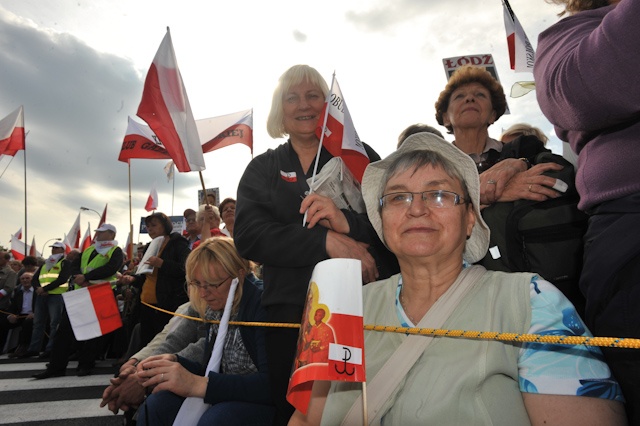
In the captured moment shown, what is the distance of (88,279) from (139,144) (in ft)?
8.16

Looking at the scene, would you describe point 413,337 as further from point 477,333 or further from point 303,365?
point 303,365

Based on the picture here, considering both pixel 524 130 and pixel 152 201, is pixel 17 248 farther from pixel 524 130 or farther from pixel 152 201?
pixel 524 130

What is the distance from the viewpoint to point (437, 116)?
10.2 feet

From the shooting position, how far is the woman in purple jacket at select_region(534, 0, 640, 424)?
1.02 meters

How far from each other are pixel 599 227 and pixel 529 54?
11.9 feet


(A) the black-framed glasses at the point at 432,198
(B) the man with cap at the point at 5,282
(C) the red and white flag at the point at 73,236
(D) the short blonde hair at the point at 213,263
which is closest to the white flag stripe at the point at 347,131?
(A) the black-framed glasses at the point at 432,198

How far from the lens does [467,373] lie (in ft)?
3.93

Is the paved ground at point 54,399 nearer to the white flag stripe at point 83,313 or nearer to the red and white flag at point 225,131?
the white flag stripe at point 83,313

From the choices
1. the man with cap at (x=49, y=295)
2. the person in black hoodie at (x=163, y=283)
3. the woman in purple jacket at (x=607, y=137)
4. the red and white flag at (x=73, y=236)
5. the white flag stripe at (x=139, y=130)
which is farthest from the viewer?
the red and white flag at (x=73, y=236)

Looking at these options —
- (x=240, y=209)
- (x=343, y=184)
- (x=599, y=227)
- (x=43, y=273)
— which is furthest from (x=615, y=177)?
(x=43, y=273)

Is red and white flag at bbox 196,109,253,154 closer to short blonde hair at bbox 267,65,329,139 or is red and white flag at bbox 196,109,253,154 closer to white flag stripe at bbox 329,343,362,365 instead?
short blonde hair at bbox 267,65,329,139

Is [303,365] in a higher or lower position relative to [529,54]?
lower

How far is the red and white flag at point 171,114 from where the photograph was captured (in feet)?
11.8

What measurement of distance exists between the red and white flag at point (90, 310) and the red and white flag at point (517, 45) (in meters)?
4.52
